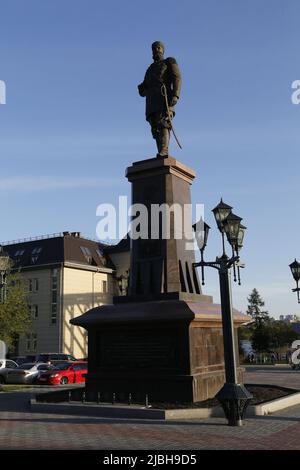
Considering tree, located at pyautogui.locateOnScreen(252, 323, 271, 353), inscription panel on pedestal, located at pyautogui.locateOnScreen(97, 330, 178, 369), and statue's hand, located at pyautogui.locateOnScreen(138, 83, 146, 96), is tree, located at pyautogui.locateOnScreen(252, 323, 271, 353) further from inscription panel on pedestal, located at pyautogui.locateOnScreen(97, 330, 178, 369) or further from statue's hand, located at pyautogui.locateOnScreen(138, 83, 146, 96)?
inscription panel on pedestal, located at pyautogui.locateOnScreen(97, 330, 178, 369)

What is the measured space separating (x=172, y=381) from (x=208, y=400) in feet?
3.64

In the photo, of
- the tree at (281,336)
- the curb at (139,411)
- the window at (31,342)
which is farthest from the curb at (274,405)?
the tree at (281,336)

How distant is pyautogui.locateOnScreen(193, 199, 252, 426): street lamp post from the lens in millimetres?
10602

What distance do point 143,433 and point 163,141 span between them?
982cm

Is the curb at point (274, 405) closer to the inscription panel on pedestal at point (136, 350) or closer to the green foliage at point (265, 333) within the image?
the inscription panel on pedestal at point (136, 350)

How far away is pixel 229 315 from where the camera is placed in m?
11.2

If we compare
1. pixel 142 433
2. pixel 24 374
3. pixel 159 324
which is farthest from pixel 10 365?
pixel 142 433

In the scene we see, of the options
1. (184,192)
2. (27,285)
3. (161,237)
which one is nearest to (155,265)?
(161,237)

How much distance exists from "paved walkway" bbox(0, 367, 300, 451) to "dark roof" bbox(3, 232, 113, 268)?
123ft

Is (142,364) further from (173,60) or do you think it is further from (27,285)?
(27,285)

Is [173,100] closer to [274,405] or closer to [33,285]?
[274,405]

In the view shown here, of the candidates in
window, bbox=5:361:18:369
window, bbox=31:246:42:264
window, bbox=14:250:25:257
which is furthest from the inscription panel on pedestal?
window, bbox=14:250:25:257

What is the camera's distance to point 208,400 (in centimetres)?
1327
